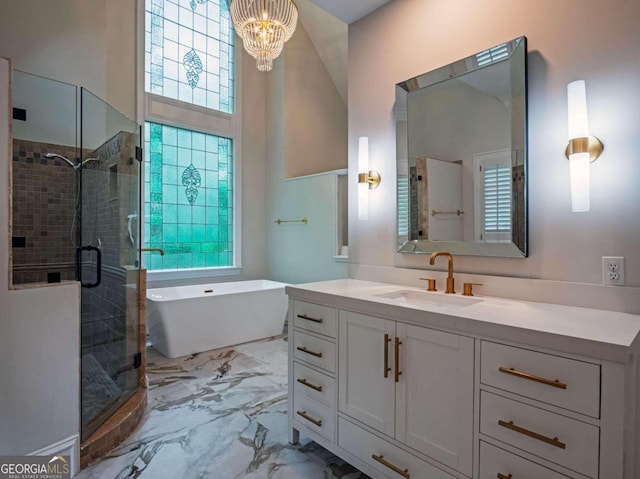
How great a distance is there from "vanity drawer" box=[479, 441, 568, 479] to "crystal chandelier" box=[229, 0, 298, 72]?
2.95m

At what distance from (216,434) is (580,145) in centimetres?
232

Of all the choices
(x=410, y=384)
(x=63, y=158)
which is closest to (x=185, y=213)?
(x=63, y=158)

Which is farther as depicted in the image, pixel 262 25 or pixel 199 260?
pixel 199 260

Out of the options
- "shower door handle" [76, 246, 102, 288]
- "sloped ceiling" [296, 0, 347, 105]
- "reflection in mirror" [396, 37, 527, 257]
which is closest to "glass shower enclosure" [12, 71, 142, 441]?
"shower door handle" [76, 246, 102, 288]

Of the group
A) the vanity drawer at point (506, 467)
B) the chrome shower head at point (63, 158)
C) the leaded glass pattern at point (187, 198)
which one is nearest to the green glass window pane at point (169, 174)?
the leaded glass pattern at point (187, 198)

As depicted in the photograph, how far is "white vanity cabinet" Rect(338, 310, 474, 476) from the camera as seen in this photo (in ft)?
4.24

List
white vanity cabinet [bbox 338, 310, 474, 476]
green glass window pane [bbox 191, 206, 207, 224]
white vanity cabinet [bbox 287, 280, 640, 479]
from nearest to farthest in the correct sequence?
white vanity cabinet [bbox 287, 280, 640, 479] → white vanity cabinet [bbox 338, 310, 474, 476] → green glass window pane [bbox 191, 206, 207, 224]

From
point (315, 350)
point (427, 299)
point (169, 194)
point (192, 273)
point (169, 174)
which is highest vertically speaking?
point (169, 174)

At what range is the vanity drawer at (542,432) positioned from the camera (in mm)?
1026

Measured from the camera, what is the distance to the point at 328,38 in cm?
468

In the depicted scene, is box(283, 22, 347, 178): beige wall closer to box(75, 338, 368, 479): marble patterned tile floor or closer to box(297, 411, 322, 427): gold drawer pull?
box(75, 338, 368, 479): marble patterned tile floor

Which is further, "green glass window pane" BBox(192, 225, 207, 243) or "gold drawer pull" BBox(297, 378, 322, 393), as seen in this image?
"green glass window pane" BBox(192, 225, 207, 243)

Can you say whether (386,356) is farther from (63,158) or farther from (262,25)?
(63,158)

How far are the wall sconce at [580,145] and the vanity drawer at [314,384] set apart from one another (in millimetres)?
1347
